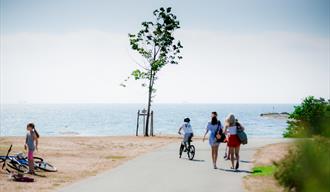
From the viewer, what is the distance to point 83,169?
1952 cm

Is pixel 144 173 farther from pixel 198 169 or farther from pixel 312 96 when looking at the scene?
pixel 312 96

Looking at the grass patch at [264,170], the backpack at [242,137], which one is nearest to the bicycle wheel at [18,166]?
the backpack at [242,137]

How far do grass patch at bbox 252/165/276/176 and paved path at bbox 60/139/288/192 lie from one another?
0.32 metres

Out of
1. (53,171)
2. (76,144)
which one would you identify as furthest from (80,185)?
(76,144)

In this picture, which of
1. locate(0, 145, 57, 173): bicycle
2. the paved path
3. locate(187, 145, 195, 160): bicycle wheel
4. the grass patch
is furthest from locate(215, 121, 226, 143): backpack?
locate(0, 145, 57, 173): bicycle

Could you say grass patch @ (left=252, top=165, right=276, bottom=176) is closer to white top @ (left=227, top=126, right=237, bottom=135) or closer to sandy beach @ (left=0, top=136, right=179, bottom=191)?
white top @ (left=227, top=126, right=237, bottom=135)

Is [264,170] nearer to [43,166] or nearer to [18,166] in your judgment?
[43,166]

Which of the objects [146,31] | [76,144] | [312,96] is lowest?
[76,144]

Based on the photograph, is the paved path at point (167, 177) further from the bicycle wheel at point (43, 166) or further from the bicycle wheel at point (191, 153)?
the bicycle wheel at point (43, 166)

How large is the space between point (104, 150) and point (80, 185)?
13978mm

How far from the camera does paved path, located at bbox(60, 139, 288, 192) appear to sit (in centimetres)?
1377

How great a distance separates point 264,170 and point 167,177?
3.86 m

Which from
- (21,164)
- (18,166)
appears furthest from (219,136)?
(18,166)

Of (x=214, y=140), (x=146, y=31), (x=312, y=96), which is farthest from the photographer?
(x=146, y=31)
